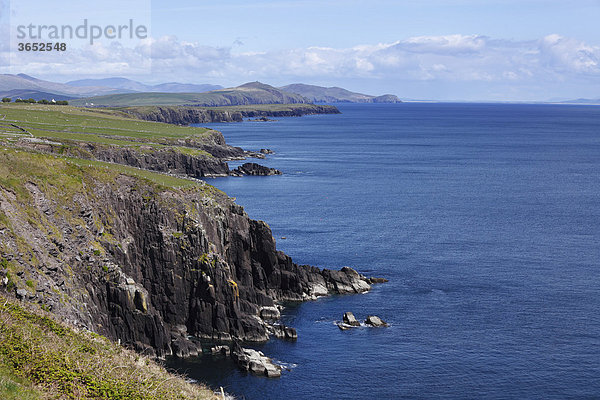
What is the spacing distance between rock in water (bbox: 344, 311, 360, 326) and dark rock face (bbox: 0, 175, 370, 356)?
A: 8.60 meters

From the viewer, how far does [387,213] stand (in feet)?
476

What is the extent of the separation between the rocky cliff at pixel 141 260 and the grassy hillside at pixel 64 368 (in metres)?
22.8

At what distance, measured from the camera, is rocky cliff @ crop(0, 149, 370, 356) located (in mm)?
64562

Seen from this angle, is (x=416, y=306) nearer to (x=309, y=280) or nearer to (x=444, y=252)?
(x=309, y=280)

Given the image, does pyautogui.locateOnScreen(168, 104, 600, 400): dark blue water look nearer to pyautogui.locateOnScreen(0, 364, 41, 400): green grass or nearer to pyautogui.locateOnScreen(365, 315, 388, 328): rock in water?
pyautogui.locateOnScreen(365, 315, 388, 328): rock in water

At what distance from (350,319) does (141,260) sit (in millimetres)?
27187

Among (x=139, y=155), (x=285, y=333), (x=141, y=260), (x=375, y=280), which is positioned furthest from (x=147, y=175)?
(x=139, y=155)

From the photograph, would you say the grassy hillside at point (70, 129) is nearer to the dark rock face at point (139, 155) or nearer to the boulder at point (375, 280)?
the dark rock face at point (139, 155)

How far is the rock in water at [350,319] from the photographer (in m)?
82.4

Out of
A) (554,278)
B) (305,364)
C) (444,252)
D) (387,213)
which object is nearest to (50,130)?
(387,213)

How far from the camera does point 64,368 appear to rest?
96.6ft

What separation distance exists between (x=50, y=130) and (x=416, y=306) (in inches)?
3906

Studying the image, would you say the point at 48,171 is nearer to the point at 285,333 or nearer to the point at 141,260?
the point at 141,260

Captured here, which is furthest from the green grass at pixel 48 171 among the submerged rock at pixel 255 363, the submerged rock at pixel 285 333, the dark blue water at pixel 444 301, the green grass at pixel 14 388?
the green grass at pixel 14 388
